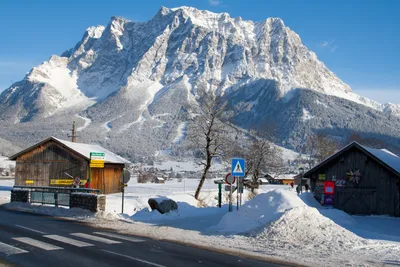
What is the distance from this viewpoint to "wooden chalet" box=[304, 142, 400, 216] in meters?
24.7

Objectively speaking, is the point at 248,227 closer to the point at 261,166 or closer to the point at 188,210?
the point at 188,210

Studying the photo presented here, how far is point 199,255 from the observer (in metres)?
12.2

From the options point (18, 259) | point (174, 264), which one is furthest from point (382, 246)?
point (18, 259)

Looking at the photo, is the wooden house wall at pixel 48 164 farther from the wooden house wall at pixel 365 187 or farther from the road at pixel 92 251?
the road at pixel 92 251

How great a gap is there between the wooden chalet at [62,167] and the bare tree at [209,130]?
907 cm

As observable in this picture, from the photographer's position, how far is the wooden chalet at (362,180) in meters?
24.7

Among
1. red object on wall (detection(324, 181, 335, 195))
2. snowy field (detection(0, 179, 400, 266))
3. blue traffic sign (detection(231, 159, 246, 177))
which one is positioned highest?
blue traffic sign (detection(231, 159, 246, 177))

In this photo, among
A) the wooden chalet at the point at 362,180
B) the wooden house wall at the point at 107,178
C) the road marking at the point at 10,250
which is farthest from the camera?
the wooden house wall at the point at 107,178

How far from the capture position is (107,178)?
41.2m

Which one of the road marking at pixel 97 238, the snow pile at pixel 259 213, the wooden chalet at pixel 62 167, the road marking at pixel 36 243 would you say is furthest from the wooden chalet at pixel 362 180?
the wooden chalet at pixel 62 167

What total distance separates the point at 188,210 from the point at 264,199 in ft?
30.8

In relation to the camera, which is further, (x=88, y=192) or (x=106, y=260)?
(x=88, y=192)

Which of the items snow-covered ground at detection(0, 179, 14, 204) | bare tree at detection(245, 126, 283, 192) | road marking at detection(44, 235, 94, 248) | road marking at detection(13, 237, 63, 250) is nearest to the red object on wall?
road marking at detection(44, 235, 94, 248)

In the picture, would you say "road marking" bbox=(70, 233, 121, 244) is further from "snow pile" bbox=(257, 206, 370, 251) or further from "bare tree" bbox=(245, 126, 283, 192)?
"bare tree" bbox=(245, 126, 283, 192)
